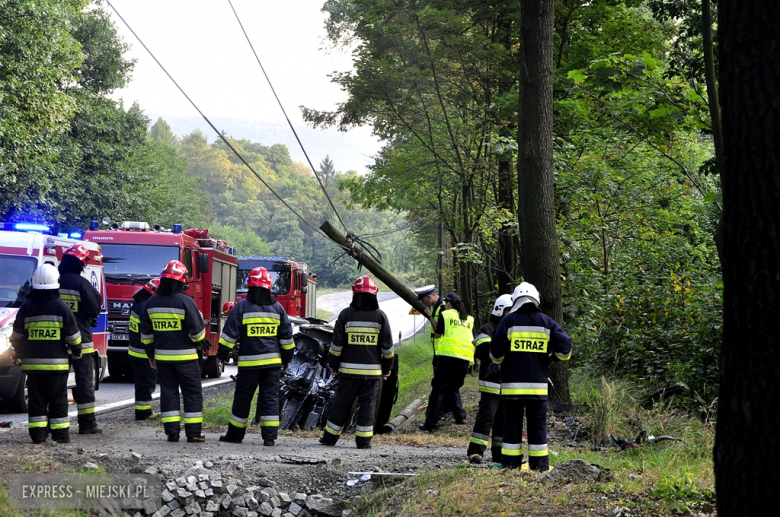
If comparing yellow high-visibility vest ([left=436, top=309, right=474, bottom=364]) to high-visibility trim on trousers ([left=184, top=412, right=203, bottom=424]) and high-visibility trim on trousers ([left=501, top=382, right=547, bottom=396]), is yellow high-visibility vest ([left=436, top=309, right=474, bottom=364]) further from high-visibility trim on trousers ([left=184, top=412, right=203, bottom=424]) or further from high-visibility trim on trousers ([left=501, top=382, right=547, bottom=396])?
high-visibility trim on trousers ([left=501, top=382, right=547, bottom=396])

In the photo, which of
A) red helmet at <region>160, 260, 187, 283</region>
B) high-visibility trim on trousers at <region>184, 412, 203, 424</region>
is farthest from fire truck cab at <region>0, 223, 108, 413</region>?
high-visibility trim on trousers at <region>184, 412, 203, 424</region>

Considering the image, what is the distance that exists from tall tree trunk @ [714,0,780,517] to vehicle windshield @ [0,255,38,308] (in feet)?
33.7

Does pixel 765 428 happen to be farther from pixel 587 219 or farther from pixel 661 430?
pixel 587 219

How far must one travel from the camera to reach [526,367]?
6.86 metres

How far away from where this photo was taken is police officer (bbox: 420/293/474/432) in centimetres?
1055

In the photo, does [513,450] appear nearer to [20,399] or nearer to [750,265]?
[750,265]

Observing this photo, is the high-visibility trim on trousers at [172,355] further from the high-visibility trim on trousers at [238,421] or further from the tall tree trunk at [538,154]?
the tall tree trunk at [538,154]

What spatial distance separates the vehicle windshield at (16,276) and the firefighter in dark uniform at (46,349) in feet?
10.8

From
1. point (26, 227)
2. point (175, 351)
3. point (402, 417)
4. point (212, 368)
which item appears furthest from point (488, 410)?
point (212, 368)

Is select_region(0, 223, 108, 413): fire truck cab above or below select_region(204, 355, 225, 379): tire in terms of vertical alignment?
above

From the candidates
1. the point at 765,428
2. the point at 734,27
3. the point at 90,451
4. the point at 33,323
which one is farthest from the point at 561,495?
the point at 33,323

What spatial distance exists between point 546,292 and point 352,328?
256cm

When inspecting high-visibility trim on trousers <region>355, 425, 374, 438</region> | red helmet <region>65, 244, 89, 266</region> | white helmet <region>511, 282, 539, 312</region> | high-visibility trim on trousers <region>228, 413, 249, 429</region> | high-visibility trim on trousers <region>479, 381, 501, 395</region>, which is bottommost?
high-visibility trim on trousers <region>355, 425, 374, 438</region>

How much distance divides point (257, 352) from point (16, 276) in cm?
484
